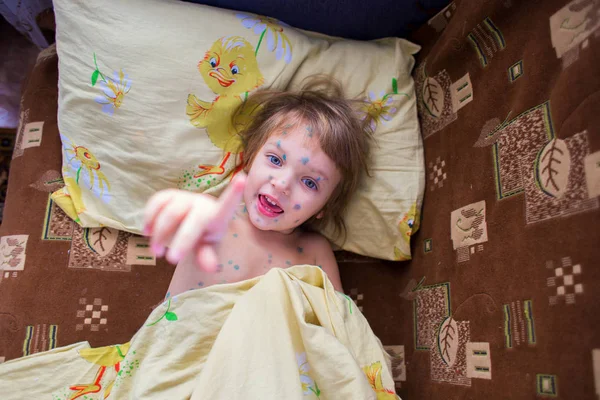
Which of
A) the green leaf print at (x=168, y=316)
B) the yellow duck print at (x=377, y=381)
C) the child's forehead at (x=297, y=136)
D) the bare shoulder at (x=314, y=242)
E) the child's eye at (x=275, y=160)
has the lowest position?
the yellow duck print at (x=377, y=381)

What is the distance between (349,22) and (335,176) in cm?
46

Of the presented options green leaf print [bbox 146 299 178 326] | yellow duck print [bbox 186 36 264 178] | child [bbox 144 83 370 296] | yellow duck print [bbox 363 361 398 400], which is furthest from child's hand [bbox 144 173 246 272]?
yellow duck print [bbox 363 361 398 400]

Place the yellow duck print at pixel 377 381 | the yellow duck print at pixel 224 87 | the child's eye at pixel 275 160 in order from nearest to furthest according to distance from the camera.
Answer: the yellow duck print at pixel 377 381, the child's eye at pixel 275 160, the yellow duck print at pixel 224 87

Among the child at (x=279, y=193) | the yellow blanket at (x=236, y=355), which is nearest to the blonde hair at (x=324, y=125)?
the child at (x=279, y=193)

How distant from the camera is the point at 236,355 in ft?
3.00

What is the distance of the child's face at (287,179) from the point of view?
1062 millimetres

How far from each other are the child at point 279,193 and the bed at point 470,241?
18cm

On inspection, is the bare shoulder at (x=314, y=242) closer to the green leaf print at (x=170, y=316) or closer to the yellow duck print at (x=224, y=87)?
the yellow duck print at (x=224, y=87)

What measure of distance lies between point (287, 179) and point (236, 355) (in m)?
0.36

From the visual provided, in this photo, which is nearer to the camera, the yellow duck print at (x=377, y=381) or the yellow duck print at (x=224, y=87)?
the yellow duck print at (x=377, y=381)

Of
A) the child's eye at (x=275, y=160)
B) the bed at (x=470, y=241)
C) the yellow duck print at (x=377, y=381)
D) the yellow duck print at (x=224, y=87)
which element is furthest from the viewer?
the yellow duck print at (x=224, y=87)

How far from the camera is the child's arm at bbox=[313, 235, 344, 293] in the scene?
A: 1219 mm

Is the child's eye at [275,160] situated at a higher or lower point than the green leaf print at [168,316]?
higher

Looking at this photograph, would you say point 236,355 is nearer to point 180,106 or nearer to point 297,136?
point 297,136
